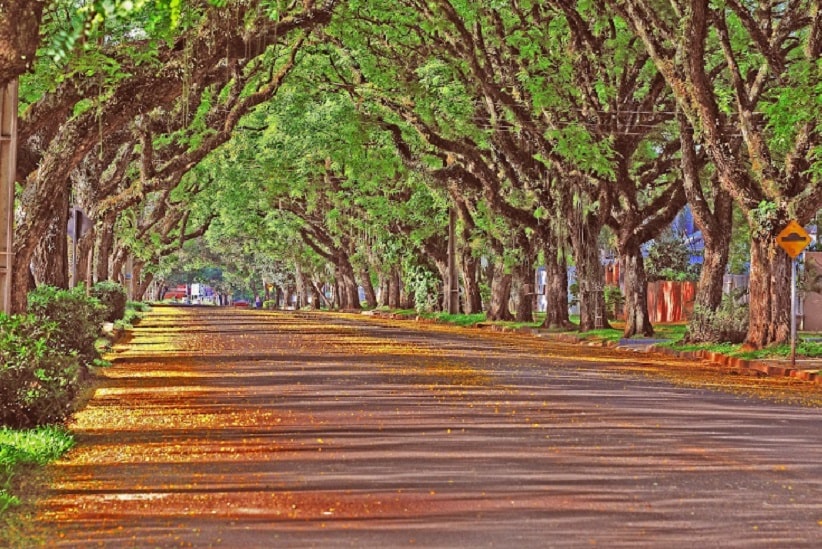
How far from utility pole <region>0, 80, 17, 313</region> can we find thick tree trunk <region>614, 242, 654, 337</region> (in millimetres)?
29681

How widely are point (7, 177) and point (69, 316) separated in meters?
7.91

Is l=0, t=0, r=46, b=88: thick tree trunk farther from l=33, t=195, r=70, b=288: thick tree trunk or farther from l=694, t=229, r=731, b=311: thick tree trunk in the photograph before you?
l=694, t=229, r=731, b=311: thick tree trunk

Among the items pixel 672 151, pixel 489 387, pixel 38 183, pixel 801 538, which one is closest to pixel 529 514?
pixel 801 538

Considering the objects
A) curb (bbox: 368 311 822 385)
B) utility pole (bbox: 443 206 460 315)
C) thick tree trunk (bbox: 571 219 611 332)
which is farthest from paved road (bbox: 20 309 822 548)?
utility pole (bbox: 443 206 460 315)

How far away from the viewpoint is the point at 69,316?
81.3ft

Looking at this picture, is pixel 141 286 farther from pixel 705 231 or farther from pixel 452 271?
pixel 705 231

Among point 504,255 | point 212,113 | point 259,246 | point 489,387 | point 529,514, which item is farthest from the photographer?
point 259,246

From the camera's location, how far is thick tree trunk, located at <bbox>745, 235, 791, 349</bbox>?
3372cm

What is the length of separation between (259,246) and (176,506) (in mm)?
87897

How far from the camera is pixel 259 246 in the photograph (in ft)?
322

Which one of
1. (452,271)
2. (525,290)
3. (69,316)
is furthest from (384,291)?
(69,316)

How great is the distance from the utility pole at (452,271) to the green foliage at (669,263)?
876 cm

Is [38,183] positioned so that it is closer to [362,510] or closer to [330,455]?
[330,455]

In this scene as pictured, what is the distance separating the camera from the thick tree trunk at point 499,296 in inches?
2384
